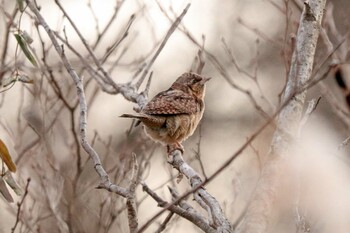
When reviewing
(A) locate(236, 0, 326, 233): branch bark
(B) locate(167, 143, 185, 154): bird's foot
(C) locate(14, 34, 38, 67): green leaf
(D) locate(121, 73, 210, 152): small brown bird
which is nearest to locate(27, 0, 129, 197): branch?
(C) locate(14, 34, 38, 67): green leaf

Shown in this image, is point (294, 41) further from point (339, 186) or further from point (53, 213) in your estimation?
point (53, 213)

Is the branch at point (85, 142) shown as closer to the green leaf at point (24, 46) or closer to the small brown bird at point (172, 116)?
the green leaf at point (24, 46)

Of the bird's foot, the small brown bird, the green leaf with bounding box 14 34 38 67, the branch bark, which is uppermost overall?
the small brown bird

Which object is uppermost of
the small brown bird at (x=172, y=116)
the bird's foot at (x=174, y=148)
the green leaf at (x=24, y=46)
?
the small brown bird at (x=172, y=116)

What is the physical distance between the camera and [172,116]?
6703 millimetres

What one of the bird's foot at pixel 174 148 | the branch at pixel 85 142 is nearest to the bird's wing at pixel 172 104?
the bird's foot at pixel 174 148

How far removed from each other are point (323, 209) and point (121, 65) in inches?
134

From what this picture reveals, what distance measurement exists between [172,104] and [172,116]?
5.4 inches

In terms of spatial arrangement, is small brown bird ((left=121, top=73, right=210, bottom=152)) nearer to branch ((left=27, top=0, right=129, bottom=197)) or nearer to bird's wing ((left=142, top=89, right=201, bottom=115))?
bird's wing ((left=142, top=89, right=201, bottom=115))

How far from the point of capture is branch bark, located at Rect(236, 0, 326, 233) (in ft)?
12.5

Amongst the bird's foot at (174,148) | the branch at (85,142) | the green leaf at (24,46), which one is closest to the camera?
the branch at (85,142)

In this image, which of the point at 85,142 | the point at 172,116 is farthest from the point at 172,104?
the point at 85,142

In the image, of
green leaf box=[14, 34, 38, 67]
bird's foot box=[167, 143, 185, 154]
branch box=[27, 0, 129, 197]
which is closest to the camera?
branch box=[27, 0, 129, 197]

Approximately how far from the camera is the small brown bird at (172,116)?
6406mm
